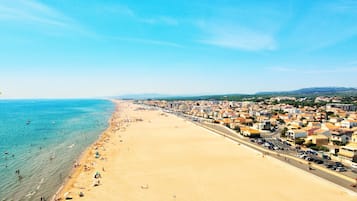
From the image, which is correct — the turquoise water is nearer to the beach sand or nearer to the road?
the beach sand

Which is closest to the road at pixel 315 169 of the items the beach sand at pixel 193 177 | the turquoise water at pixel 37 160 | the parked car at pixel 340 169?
the beach sand at pixel 193 177

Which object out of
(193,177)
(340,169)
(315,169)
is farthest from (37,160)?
(340,169)

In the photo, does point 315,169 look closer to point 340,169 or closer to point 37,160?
point 340,169

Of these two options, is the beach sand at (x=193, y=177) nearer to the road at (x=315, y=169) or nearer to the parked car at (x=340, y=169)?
the road at (x=315, y=169)

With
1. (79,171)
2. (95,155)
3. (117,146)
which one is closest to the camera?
(79,171)

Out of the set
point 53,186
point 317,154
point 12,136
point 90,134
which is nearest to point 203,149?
point 317,154

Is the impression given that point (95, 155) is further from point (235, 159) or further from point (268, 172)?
point (268, 172)

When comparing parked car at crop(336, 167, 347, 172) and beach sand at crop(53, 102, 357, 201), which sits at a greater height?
parked car at crop(336, 167, 347, 172)

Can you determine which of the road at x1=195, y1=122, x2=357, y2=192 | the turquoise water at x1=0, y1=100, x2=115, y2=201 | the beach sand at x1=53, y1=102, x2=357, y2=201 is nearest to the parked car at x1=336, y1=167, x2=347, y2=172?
the road at x1=195, y1=122, x2=357, y2=192
